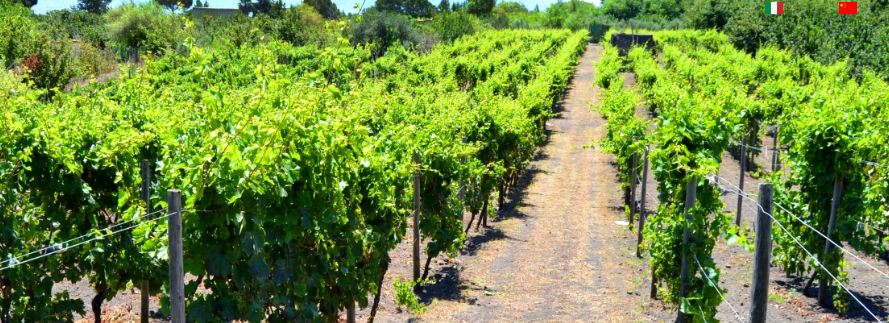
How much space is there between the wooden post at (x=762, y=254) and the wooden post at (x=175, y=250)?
299 cm

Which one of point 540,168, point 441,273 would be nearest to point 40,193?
point 441,273

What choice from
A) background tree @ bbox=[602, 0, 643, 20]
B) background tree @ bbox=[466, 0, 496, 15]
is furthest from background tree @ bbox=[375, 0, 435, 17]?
background tree @ bbox=[602, 0, 643, 20]

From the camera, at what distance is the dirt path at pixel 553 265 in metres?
8.49

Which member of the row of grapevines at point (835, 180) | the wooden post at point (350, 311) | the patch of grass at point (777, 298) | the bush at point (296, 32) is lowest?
the patch of grass at point (777, 298)

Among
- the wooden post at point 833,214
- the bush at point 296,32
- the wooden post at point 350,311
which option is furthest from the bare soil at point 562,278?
the bush at point 296,32

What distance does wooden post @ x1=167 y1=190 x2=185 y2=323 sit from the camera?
395 centimetres

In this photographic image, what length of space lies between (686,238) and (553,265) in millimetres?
3362

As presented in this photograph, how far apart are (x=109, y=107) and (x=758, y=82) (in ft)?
80.0

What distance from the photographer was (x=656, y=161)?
763cm

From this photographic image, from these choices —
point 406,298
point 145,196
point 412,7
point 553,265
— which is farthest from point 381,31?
point 412,7

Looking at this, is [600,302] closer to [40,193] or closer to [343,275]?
[343,275]

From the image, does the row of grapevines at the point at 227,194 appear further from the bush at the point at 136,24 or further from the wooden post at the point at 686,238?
the bush at the point at 136,24

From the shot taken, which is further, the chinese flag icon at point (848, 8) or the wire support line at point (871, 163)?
the chinese flag icon at point (848, 8)

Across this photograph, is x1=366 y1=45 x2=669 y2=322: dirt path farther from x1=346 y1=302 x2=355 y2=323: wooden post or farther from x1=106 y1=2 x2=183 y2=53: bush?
x1=106 y1=2 x2=183 y2=53: bush
